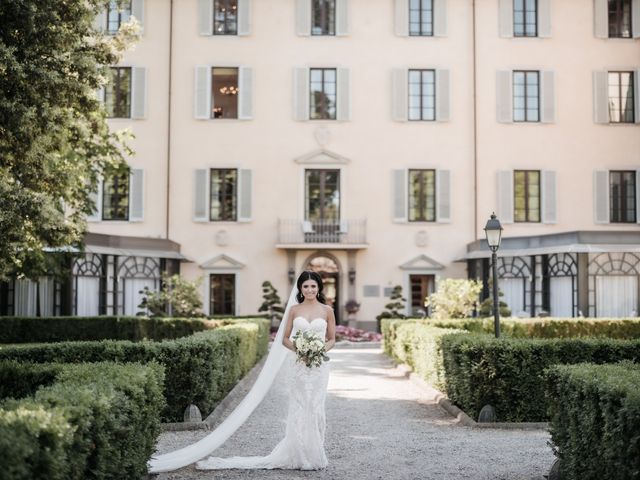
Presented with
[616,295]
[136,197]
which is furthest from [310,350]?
[136,197]

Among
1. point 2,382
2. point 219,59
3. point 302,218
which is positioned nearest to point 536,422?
point 2,382

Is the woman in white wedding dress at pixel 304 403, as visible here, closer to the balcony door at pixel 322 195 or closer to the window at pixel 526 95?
the balcony door at pixel 322 195

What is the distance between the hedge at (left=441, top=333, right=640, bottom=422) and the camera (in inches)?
397

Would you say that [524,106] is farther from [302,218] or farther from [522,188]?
[302,218]

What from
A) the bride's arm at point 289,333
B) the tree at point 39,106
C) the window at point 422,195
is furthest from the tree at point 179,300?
the bride's arm at point 289,333

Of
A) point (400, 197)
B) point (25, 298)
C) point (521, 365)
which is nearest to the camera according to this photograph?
point (521, 365)

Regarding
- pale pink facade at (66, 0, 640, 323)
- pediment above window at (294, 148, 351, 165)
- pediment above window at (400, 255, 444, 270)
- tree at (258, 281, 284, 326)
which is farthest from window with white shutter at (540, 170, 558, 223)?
tree at (258, 281, 284, 326)

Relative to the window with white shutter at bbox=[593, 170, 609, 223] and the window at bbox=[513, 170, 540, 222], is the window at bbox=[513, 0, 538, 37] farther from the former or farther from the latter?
the window with white shutter at bbox=[593, 170, 609, 223]

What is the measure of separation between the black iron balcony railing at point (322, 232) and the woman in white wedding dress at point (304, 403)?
18357mm

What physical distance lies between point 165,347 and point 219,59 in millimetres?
18982

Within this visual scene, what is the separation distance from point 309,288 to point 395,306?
18492 mm

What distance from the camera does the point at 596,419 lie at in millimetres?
5816

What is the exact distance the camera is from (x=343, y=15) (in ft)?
90.9

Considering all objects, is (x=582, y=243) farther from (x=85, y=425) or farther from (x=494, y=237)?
(x=85, y=425)
